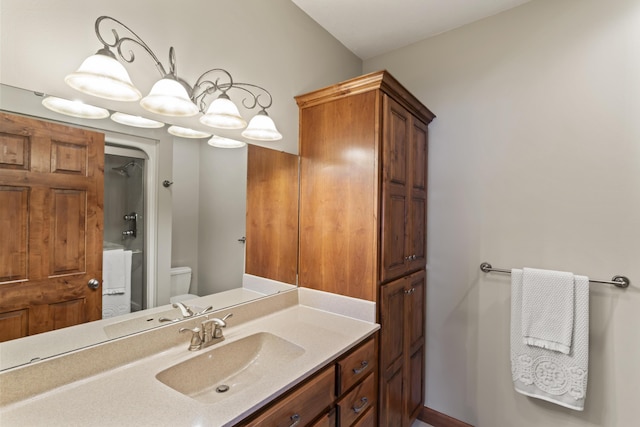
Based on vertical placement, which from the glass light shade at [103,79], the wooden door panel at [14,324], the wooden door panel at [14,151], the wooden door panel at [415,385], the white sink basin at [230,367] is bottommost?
the wooden door panel at [415,385]

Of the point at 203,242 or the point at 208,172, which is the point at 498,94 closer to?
the point at 208,172

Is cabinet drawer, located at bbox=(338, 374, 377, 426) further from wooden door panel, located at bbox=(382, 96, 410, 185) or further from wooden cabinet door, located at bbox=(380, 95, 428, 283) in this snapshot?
wooden door panel, located at bbox=(382, 96, 410, 185)

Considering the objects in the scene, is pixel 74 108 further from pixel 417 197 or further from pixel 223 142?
pixel 417 197

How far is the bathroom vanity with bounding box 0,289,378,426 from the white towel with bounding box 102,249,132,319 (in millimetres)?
123

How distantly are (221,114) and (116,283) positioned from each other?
822mm

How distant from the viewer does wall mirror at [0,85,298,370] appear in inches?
41.0

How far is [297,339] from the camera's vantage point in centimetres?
135

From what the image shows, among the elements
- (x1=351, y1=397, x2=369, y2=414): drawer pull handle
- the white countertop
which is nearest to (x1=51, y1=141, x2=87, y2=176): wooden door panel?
the white countertop

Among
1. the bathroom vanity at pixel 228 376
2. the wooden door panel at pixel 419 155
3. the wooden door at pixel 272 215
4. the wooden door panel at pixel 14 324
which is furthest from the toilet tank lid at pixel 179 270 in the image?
the wooden door panel at pixel 419 155

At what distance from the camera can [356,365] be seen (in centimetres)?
137

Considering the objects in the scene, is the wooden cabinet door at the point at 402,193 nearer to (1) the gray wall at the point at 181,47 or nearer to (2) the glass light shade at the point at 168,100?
(1) the gray wall at the point at 181,47

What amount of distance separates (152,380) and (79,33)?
121 cm

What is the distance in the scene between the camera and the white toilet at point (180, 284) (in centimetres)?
131

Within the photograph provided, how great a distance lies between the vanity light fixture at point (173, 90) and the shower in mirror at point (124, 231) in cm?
21
